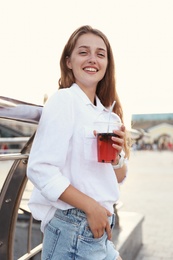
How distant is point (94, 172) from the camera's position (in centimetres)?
131

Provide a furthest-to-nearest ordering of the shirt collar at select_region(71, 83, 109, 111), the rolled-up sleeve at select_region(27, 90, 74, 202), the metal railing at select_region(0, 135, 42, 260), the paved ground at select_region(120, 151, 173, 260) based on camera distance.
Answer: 1. the paved ground at select_region(120, 151, 173, 260)
2. the metal railing at select_region(0, 135, 42, 260)
3. the shirt collar at select_region(71, 83, 109, 111)
4. the rolled-up sleeve at select_region(27, 90, 74, 202)

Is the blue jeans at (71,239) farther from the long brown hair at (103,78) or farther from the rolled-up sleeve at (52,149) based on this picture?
the long brown hair at (103,78)

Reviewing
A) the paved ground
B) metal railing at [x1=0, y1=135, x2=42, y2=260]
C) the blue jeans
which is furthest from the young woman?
the paved ground

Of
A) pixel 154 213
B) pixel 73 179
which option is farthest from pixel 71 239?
pixel 154 213

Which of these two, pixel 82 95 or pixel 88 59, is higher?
pixel 88 59

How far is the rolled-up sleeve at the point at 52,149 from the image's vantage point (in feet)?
3.99

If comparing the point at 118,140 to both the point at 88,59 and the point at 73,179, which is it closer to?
the point at 73,179

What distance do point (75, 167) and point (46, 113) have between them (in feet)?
0.62

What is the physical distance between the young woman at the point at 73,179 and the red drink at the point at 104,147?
0.02 meters

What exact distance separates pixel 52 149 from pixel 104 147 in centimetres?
15

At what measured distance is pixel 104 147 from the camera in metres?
1.24

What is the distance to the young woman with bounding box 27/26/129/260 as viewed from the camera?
1235 mm

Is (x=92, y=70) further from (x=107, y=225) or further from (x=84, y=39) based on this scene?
(x=107, y=225)

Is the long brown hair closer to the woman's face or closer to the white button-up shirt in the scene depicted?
the woman's face
